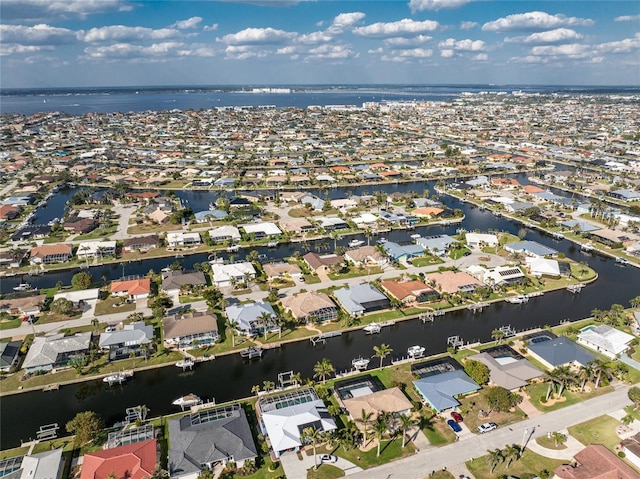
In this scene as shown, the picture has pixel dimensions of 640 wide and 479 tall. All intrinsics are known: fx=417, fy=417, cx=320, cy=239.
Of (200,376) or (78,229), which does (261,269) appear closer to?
(200,376)

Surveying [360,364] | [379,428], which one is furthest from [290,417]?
[360,364]

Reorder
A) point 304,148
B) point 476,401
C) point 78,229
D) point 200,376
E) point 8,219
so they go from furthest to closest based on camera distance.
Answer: point 304,148 < point 8,219 < point 78,229 < point 200,376 < point 476,401

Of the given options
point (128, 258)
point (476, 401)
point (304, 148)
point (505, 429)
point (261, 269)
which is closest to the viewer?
point (505, 429)

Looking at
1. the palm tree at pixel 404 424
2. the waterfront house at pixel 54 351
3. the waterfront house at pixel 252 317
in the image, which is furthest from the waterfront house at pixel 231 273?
the palm tree at pixel 404 424

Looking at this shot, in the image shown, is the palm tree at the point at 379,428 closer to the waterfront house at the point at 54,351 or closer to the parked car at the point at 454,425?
the parked car at the point at 454,425

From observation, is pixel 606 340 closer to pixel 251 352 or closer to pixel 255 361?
pixel 255 361

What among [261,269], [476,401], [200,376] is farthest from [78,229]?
[476,401]

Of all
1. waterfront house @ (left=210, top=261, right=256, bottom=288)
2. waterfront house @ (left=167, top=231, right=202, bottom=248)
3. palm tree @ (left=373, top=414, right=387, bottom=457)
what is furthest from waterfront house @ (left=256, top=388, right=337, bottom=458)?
waterfront house @ (left=167, top=231, right=202, bottom=248)
